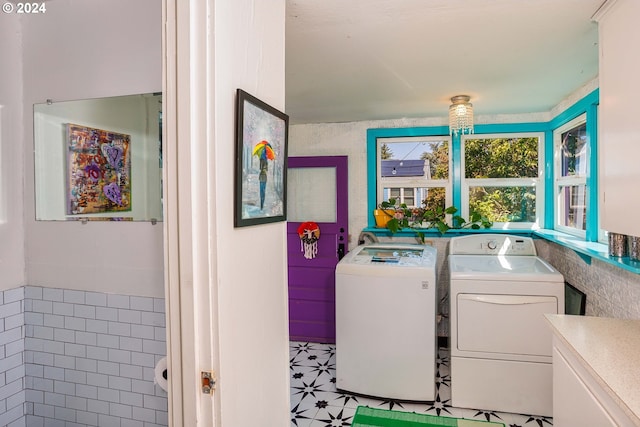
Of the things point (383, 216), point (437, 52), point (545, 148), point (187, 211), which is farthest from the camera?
point (383, 216)

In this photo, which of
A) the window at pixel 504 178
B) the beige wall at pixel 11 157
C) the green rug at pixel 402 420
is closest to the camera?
the beige wall at pixel 11 157

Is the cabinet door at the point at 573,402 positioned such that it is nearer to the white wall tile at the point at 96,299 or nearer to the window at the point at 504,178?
the white wall tile at the point at 96,299

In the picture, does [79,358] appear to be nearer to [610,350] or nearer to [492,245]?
[610,350]

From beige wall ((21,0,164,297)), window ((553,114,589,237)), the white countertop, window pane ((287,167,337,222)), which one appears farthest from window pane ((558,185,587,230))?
beige wall ((21,0,164,297))

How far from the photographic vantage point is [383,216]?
3.71 m

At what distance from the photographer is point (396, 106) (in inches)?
127

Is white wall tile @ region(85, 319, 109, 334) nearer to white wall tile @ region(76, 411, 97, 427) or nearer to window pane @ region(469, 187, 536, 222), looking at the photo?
white wall tile @ region(76, 411, 97, 427)

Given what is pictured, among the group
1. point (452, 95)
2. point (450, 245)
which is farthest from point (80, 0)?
point (450, 245)

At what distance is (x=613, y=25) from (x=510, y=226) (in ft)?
7.44

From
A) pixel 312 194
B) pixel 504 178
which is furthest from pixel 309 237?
pixel 504 178

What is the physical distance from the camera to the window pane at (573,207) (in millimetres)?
2676

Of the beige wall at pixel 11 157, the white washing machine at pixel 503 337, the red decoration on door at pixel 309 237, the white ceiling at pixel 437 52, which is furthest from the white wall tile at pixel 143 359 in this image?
the red decoration on door at pixel 309 237

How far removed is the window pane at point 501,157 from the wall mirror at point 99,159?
2928 millimetres

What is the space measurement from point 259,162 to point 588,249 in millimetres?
1922
